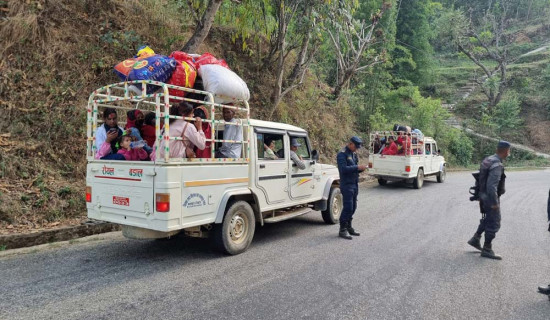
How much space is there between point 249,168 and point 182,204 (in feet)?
4.55

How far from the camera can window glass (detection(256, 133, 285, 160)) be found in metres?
6.01

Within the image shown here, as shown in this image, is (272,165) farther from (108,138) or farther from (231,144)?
(108,138)

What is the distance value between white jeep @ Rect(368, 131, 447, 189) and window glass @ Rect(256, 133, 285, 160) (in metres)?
8.23

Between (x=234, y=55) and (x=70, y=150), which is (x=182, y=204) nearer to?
(x=70, y=150)

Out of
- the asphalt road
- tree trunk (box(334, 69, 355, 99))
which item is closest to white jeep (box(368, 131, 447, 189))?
tree trunk (box(334, 69, 355, 99))

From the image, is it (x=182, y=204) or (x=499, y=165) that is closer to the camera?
(x=182, y=204)

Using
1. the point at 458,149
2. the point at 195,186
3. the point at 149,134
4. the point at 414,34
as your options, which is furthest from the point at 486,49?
the point at 195,186

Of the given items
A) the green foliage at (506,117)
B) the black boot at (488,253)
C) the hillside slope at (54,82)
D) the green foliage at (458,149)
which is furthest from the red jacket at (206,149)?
the green foliage at (506,117)

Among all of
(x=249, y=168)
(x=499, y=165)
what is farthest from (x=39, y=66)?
(x=499, y=165)

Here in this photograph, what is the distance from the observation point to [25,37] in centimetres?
823

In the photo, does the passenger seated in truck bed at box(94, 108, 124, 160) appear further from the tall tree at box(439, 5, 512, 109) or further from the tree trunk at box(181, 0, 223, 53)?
the tall tree at box(439, 5, 512, 109)

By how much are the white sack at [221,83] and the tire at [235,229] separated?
1625 millimetres

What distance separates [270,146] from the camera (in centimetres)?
632

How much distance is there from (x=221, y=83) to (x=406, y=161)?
389 inches
